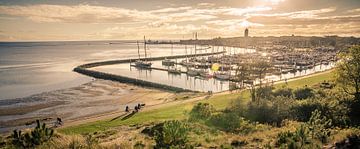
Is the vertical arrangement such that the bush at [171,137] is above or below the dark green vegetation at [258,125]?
above

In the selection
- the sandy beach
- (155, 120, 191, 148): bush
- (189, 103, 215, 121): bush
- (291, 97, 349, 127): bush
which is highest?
(155, 120, 191, 148): bush

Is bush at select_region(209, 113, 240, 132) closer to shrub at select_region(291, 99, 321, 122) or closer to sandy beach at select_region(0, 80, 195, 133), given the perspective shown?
shrub at select_region(291, 99, 321, 122)

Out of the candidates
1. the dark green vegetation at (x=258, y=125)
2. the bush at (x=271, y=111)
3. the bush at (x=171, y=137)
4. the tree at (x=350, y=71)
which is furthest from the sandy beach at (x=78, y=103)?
the bush at (x=171, y=137)

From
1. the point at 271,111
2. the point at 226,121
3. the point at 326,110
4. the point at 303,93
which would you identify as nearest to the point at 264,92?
the point at 303,93

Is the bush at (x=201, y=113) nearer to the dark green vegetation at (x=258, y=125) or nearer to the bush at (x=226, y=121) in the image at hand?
the dark green vegetation at (x=258, y=125)

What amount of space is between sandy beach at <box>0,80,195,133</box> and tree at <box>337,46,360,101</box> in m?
28.9

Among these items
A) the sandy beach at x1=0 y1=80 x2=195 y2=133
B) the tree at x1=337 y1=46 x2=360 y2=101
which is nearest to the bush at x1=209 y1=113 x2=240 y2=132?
the tree at x1=337 y1=46 x2=360 y2=101

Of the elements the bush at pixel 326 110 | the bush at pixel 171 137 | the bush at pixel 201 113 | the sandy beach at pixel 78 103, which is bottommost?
the sandy beach at pixel 78 103

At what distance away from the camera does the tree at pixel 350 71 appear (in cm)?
3588

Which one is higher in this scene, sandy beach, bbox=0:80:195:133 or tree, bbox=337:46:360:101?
tree, bbox=337:46:360:101

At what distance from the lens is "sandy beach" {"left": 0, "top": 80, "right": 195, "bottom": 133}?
Result: 152ft

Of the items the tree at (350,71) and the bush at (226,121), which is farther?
the tree at (350,71)

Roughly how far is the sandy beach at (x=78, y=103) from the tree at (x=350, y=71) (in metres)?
28.9

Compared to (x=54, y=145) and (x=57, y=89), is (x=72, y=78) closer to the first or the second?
(x=57, y=89)
